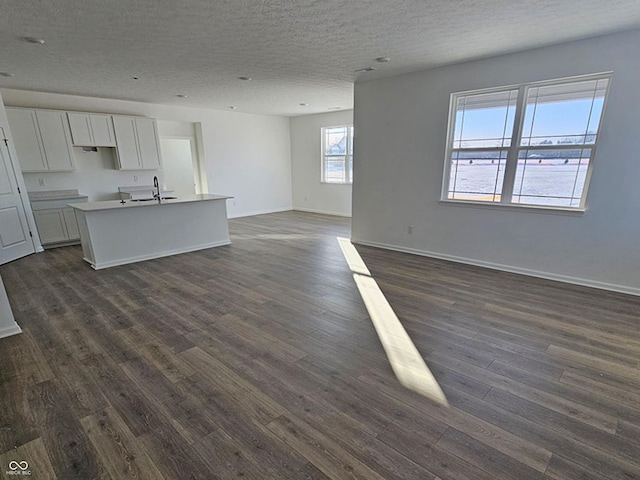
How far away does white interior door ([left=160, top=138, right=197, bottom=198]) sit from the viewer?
754 cm

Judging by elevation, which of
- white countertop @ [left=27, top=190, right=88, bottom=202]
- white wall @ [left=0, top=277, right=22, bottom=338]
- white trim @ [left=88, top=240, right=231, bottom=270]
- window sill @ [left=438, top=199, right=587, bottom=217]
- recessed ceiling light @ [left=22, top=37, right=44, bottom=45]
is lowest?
white trim @ [left=88, top=240, right=231, bottom=270]

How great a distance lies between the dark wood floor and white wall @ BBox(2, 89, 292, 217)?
2.93 metres

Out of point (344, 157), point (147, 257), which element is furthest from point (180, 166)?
point (344, 157)

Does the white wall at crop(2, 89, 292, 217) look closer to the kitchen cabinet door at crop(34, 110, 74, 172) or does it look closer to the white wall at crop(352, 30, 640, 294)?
the kitchen cabinet door at crop(34, 110, 74, 172)

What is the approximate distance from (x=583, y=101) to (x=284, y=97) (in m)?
4.60

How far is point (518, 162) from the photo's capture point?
391cm

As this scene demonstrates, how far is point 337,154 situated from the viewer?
823 centimetres

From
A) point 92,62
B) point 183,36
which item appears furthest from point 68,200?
point 183,36

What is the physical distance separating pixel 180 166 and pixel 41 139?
271 cm

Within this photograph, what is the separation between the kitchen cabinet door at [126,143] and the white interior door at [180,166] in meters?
1.28

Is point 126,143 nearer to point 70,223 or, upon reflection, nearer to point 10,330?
point 70,223

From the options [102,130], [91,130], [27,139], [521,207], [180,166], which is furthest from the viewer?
[180,166]

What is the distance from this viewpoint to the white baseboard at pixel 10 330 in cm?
262

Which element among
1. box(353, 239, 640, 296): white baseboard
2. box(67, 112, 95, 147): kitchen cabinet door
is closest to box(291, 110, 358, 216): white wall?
box(353, 239, 640, 296): white baseboard
